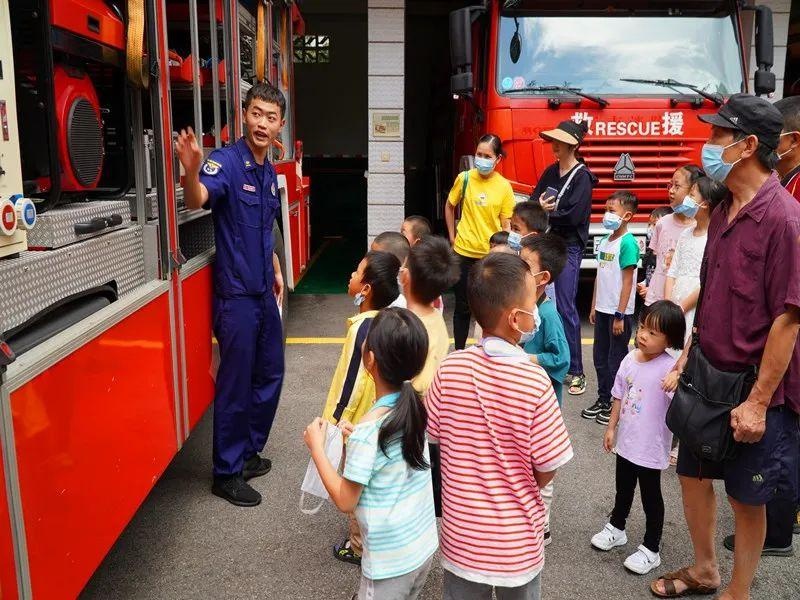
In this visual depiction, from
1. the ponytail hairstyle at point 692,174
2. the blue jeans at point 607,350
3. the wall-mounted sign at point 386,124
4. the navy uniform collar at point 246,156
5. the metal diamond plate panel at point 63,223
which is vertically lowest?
the blue jeans at point 607,350

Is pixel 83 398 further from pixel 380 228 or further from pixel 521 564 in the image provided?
pixel 380 228

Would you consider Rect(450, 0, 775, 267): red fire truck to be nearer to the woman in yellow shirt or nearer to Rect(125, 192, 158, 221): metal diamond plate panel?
the woman in yellow shirt

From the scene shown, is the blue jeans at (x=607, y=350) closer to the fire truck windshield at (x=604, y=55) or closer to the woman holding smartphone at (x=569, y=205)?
the woman holding smartphone at (x=569, y=205)

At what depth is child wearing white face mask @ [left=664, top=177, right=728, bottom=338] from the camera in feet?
12.9

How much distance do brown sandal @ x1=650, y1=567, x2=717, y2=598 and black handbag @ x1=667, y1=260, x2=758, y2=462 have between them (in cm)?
59

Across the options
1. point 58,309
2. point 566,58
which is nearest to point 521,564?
point 58,309

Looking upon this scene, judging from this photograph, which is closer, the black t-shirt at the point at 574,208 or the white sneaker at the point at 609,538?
the white sneaker at the point at 609,538

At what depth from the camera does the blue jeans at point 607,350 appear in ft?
15.1

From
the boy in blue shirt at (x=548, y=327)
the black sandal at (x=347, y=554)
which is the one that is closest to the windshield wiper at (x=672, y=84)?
the boy in blue shirt at (x=548, y=327)

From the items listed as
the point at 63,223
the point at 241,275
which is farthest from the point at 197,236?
the point at 63,223

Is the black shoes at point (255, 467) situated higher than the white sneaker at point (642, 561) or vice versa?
the black shoes at point (255, 467)

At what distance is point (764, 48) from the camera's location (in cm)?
625

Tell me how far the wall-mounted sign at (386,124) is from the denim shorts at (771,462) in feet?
20.6

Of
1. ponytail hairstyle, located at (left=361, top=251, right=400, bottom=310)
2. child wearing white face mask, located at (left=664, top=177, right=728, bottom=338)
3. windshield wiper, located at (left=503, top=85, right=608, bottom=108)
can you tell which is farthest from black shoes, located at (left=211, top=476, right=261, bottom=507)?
windshield wiper, located at (left=503, top=85, right=608, bottom=108)
